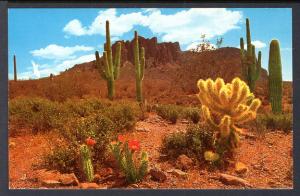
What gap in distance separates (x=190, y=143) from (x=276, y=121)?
185 cm

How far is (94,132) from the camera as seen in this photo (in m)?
10.4

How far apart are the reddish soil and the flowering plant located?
180mm

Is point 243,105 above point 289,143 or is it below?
above

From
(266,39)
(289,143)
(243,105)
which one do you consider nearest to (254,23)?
(266,39)

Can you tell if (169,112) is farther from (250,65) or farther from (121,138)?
(121,138)

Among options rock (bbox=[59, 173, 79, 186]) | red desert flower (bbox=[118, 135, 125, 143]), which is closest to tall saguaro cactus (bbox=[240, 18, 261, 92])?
red desert flower (bbox=[118, 135, 125, 143])

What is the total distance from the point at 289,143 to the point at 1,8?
18.6 ft

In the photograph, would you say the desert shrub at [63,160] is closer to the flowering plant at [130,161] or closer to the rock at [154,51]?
the flowering plant at [130,161]

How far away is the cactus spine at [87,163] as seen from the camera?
9.76 meters

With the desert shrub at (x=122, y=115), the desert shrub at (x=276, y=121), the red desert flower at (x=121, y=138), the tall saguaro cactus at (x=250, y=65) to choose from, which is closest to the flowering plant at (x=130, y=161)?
the red desert flower at (x=121, y=138)

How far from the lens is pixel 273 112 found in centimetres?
1102

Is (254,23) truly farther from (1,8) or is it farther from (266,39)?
(1,8)

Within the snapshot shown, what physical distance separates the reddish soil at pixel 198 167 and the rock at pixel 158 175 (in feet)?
0.24
